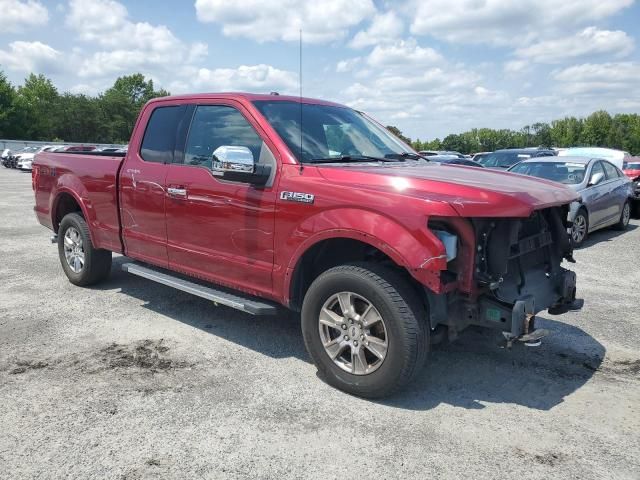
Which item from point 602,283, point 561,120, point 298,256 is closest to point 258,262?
point 298,256

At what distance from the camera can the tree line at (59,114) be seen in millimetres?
70312

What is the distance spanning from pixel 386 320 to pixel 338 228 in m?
0.69

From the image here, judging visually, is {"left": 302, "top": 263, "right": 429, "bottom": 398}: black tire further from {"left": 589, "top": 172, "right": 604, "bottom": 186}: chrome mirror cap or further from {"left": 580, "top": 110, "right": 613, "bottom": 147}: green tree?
{"left": 580, "top": 110, "right": 613, "bottom": 147}: green tree

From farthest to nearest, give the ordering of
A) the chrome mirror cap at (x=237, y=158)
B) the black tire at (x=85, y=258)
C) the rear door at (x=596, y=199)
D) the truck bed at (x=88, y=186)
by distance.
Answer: the rear door at (x=596, y=199) < the black tire at (x=85, y=258) < the truck bed at (x=88, y=186) < the chrome mirror cap at (x=237, y=158)

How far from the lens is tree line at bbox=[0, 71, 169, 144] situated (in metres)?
70.3

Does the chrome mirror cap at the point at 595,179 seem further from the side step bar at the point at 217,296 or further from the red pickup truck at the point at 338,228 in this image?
the side step bar at the point at 217,296

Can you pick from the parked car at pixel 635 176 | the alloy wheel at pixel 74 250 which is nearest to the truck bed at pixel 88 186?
the alloy wheel at pixel 74 250

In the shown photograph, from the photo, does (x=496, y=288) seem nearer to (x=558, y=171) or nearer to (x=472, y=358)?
(x=472, y=358)

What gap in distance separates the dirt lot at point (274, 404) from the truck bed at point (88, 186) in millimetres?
844

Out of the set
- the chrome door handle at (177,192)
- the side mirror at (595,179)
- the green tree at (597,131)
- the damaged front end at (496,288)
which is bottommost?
the damaged front end at (496,288)

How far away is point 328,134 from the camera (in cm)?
475

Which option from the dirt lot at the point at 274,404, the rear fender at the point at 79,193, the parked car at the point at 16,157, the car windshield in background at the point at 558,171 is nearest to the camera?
the dirt lot at the point at 274,404

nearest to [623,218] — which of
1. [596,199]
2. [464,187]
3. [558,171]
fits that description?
[596,199]

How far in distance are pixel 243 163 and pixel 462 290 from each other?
180 cm
